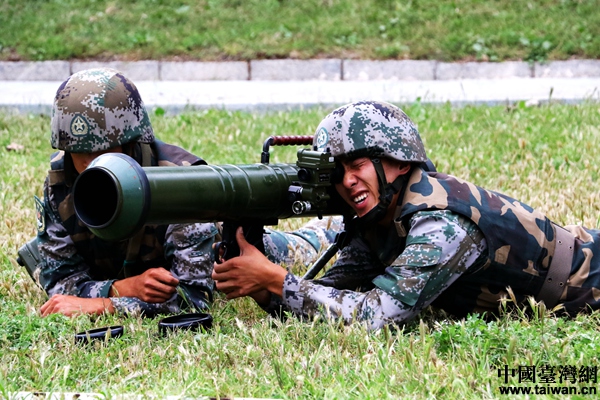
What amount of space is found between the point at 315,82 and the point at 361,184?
7353 millimetres

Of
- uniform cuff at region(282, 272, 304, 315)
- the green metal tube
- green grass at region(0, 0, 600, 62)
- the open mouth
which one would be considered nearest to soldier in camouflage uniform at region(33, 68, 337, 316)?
uniform cuff at region(282, 272, 304, 315)

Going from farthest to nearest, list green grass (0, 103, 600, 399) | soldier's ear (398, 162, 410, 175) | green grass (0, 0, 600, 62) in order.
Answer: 1. green grass (0, 0, 600, 62)
2. soldier's ear (398, 162, 410, 175)
3. green grass (0, 103, 600, 399)

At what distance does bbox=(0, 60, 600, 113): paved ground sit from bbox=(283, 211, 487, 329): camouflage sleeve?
582cm

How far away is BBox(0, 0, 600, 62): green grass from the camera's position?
11.5 meters

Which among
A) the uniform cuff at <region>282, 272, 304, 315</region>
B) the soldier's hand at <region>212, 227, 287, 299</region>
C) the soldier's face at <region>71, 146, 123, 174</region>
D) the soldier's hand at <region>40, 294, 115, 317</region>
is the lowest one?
the soldier's hand at <region>40, 294, 115, 317</region>

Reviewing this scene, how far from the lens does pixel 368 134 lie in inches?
148

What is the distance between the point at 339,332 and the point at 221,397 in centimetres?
69

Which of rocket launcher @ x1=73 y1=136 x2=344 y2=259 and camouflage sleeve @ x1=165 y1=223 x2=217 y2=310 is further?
camouflage sleeve @ x1=165 y1=223 x2=217 y2=310

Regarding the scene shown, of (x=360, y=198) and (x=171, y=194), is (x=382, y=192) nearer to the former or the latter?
(x=360, y=198)

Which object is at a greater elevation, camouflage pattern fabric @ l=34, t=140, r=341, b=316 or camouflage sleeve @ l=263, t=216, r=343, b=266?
camouflage pattern fabric @ l=34, t=140, r=341, b=316

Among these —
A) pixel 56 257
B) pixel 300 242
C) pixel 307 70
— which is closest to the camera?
pixel 56 257

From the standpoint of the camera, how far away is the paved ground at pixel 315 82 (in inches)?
389

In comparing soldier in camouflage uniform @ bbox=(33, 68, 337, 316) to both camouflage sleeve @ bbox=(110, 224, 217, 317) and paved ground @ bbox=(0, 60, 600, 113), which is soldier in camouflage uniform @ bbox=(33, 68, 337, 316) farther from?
paved ground @ bbox=(0, 60, 600, 113)

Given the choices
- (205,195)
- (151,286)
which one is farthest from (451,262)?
(151,286)
